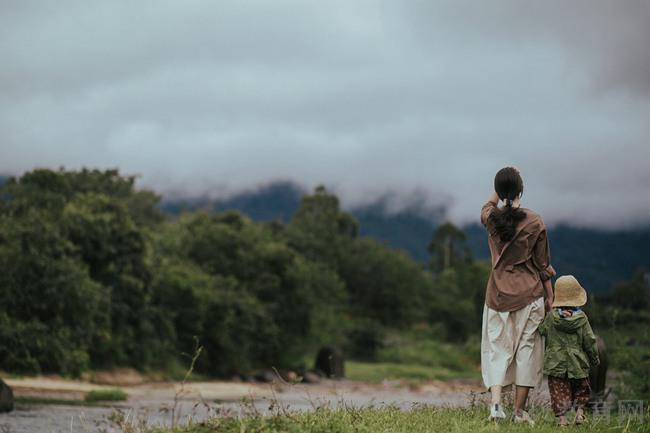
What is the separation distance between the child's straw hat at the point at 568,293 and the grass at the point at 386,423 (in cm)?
117

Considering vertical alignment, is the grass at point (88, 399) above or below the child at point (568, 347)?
below

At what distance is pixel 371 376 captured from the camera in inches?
2005

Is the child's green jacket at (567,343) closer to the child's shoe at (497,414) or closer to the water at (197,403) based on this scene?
the child's shoe at (497,414)

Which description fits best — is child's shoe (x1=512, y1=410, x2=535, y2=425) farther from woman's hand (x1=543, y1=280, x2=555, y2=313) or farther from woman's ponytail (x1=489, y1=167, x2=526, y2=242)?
woman's ponytail (x1=489, y1=167, x2=526, y2=242)

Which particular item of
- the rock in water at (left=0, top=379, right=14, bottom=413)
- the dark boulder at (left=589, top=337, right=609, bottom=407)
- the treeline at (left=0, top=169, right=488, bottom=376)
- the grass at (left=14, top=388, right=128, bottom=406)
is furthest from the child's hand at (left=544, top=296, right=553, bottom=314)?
the grass at (left=14, top=388, right=128, bottom=406)

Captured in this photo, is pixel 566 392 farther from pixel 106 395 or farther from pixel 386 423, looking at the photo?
pixel 106 395

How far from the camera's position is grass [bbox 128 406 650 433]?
22.6ft

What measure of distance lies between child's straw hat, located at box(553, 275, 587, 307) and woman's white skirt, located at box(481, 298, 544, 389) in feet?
0.58

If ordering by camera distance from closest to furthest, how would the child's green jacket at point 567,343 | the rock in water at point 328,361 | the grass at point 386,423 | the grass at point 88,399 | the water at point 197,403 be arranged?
the grass at point 386,423, the water at point 197,403, the child's green jacket at point 567,343, the grass at point 88,399, the rock in water at point 328,361

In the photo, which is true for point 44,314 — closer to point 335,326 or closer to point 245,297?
point 245,297

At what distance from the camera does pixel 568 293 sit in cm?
856

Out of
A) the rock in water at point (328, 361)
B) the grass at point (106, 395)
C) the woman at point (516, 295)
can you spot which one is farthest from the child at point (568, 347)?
the rock in water at point (328, 361)

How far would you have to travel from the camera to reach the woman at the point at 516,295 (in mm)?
8531

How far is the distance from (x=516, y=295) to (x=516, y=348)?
54cm
